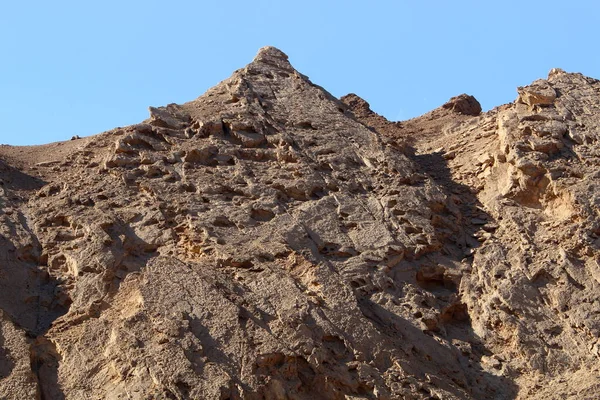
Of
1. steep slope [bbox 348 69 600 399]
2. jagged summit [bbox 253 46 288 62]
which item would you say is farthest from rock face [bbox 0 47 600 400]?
jagged summit [bbox 253 46 288 62]

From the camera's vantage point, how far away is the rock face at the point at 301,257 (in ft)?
31.8

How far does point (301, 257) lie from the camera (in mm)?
11094

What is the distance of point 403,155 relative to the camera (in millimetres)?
13555

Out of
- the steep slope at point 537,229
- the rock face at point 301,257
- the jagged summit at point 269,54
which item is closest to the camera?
the rock face at point 301,257

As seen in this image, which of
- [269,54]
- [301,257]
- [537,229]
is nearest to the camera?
[301,257]

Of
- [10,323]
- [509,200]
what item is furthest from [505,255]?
[10,323]

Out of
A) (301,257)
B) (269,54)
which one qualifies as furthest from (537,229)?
(269,54)

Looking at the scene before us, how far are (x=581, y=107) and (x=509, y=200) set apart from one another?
2.26m

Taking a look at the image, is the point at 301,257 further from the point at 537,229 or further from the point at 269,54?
the point at 269,54

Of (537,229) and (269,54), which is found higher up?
(269,54)

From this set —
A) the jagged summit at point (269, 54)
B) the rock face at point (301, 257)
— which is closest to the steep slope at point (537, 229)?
the rock face at point (301, 257)

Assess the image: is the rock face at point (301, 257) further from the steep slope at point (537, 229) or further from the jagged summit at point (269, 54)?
the jagged summit at point (269, 54)

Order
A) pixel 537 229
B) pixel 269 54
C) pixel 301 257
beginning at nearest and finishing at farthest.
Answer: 1. pixel 301 257
2. pixel 537 229
3. pixel 269 54

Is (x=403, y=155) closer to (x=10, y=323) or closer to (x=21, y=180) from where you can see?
(x=21, y=180)
